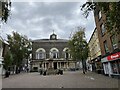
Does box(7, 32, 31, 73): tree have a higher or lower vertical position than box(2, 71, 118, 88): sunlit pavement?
higher

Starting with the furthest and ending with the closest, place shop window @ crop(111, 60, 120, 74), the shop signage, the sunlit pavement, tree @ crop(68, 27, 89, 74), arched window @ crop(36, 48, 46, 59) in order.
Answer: arched window @ crop(36, 48, 46, 59), tree @ crop(68, 27, 89, 74), shop window @ crop(111, 60, 120, 74), the shop signage, the sunlit pavement

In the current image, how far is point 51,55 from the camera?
61.9 m

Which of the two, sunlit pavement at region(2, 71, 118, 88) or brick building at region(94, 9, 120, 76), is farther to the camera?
brick building at region(94, 9, 120, 76)

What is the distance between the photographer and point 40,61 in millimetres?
59688

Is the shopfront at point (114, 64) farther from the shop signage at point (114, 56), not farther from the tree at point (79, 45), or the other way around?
the tree at point (79, 45)

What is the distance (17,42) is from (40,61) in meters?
18.2

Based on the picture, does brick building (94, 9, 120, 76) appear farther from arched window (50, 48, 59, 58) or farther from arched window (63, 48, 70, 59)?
arched window (50, 48, 59, 58)

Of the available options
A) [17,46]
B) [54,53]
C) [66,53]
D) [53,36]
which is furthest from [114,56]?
[53,36]

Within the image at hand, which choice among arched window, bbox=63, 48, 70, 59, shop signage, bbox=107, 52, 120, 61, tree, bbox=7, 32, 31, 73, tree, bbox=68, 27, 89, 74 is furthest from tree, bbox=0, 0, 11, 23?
arched window, bbox=63, 48, 70, 59

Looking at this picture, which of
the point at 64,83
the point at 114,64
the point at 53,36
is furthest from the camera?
the point at 53,36

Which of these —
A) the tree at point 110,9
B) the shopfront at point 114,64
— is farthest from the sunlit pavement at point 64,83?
the tree at point 110,9

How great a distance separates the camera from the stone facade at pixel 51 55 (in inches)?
2295

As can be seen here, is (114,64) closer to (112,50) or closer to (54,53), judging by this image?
(112,50)

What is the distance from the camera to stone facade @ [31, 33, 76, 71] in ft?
191
